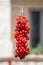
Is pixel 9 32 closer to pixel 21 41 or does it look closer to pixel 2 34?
pixel 2 34

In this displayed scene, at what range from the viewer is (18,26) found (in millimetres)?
1623

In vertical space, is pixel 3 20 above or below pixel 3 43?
above

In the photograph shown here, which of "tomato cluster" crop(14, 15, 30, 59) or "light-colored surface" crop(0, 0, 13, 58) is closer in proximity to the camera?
"tomato cluster" crop(14, 15, 30, 59)

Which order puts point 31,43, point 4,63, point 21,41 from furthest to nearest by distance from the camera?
point 31,43, point 4,63, point 21,41

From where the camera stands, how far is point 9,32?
321cm

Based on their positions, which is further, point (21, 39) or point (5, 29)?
point (5, 29)

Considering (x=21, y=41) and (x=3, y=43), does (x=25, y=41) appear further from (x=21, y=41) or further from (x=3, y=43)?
(x=3, y=43)

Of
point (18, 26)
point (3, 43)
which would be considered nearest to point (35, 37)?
point (3, 43)

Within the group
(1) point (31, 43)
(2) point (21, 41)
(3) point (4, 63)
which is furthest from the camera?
(1) point (31, 43)

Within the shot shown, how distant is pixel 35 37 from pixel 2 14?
0.60 m

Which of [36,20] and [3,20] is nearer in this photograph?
[3,20]

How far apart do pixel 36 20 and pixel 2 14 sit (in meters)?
0.63

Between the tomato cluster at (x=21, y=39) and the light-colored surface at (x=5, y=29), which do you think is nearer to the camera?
the tomato cluster at (x=21, y=39)

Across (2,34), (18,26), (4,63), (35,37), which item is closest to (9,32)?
(2,34)
